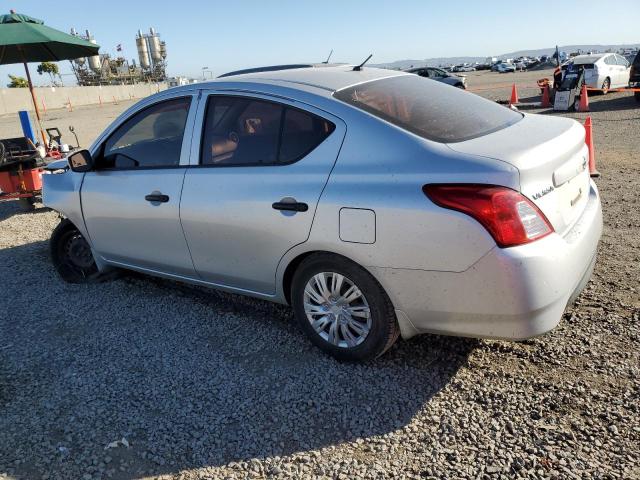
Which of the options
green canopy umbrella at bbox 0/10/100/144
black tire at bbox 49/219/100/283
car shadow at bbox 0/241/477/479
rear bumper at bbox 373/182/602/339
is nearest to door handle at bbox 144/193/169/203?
car shadow at bbox 0/241/477/479

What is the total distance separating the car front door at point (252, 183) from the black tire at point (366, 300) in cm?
17

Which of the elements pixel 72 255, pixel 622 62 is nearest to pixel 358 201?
pixel 72 255

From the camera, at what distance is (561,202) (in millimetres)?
2725

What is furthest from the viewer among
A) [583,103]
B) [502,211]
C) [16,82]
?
[16,82]

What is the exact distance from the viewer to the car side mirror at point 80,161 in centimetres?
419

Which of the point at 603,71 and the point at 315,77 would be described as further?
the point at 603,71

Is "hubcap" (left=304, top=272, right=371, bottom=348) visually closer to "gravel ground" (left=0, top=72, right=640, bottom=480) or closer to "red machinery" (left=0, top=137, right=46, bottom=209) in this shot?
"gravel ground" (left=0, top=72, right=640, bottom=480)

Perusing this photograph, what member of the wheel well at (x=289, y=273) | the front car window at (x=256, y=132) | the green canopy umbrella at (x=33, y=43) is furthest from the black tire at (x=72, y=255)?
the green canopy umbrella at (x=33, y=43)

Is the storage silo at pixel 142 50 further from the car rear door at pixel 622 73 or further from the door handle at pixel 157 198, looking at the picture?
the door handle at pixel 157 198

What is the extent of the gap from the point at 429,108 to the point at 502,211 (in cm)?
102

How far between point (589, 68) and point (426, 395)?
1887 centimetres

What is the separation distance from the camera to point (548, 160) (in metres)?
2.64

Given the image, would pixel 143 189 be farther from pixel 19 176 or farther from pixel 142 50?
pixel 142 50

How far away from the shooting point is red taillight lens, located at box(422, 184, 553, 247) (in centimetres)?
242
